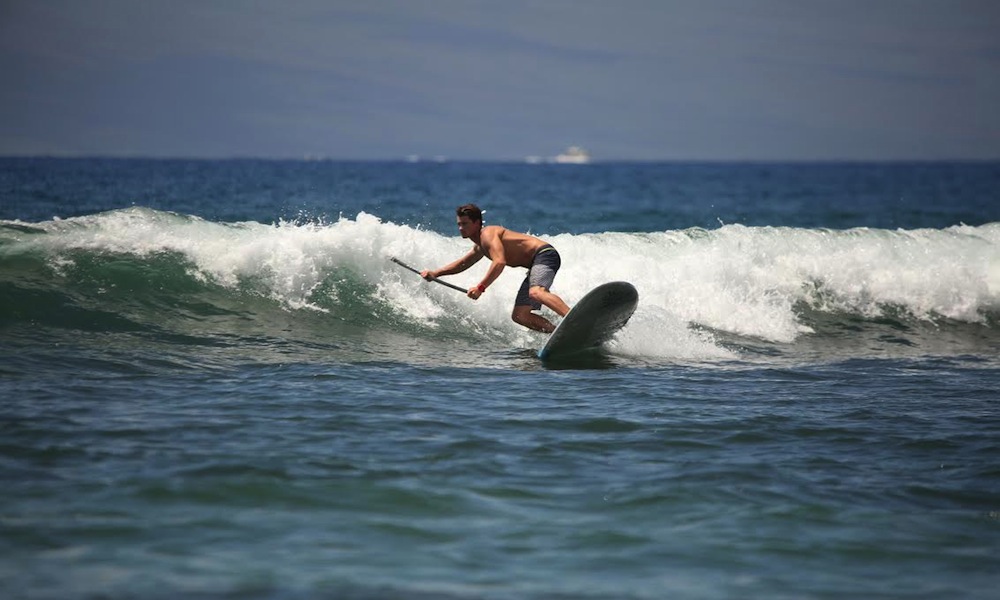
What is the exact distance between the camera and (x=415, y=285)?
1258cm

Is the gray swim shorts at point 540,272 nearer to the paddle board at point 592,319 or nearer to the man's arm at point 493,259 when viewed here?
the man's arm at point 493,259

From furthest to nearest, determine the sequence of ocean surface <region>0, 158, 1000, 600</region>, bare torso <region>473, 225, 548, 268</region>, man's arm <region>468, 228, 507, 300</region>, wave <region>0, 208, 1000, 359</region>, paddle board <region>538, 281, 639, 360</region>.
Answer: wave <region>0, 208, 1000, 359</region> → bare torso <region>473, 225, 548, 268</region> → paddle board <region>538, 281, 639, 360</region> → man's arm <region>468, 228, 507, 300</region> → ocean surface <region>0, 158, 1000, 600</region>

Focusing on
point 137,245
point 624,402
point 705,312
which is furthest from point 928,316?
point 137,245

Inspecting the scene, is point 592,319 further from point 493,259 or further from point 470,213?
point 470,213

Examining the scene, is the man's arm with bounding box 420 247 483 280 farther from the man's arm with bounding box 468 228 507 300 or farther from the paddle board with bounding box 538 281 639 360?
the paddle board with bounding box 538 281 639 360

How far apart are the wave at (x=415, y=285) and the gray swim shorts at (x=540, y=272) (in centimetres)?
94

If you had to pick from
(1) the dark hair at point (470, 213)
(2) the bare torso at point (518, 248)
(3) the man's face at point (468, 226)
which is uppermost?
(1) the dark hair at point (470, 213)

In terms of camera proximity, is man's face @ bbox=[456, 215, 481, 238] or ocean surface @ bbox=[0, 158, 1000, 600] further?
man's face @ bbox=[456, 215, 481, 238]

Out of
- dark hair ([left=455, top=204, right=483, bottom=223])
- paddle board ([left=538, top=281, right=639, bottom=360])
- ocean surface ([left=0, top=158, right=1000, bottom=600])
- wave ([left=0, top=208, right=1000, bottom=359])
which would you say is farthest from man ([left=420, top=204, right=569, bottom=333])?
wave ([left=0, top=208, right=1000, bottom=359])

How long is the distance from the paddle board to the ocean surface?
0.40 m

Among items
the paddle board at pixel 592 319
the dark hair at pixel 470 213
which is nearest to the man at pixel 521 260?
the dark hair at pixel 470 213

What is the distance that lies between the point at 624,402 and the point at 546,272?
9.30 feet

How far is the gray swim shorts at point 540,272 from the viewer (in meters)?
10.3

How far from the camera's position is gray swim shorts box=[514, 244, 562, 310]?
1034cm
